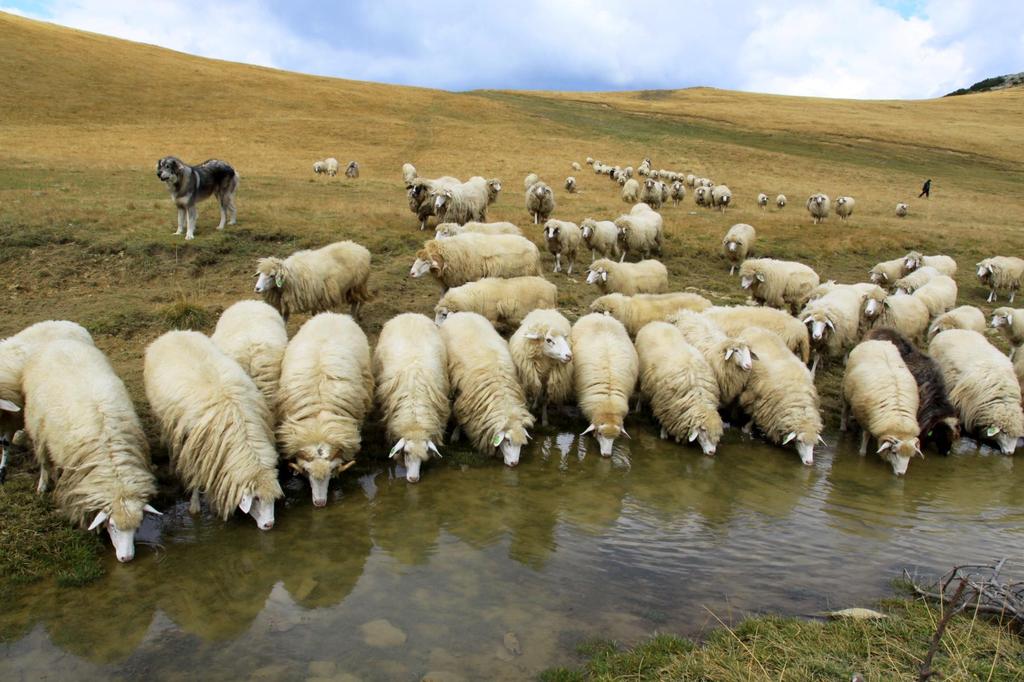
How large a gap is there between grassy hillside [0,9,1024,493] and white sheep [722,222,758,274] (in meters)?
0.58

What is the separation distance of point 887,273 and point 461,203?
11.7 metres

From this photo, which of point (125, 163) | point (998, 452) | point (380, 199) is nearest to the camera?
point (998, 452)

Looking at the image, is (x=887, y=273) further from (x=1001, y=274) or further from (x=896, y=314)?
(x=896, y=314)

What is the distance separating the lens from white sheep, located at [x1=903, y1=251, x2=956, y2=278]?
17.0m

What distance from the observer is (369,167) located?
3716 centimetres

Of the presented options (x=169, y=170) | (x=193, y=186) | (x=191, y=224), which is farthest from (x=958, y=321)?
(x=169, y=170)

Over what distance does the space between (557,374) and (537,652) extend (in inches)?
184

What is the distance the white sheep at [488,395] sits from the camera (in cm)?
777

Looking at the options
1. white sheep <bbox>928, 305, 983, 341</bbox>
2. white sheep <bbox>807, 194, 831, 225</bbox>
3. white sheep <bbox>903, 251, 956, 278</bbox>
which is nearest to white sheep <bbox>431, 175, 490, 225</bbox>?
white sheep <bbox>928, 305, 983, 341</bbox>

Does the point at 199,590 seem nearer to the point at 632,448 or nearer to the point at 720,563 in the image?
the point at 720,563

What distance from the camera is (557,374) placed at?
8898 mm

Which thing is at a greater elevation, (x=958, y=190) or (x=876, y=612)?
(x=958, y=190)

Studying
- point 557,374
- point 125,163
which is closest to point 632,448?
point 557,374

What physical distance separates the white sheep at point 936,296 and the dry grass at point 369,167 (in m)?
3.51
